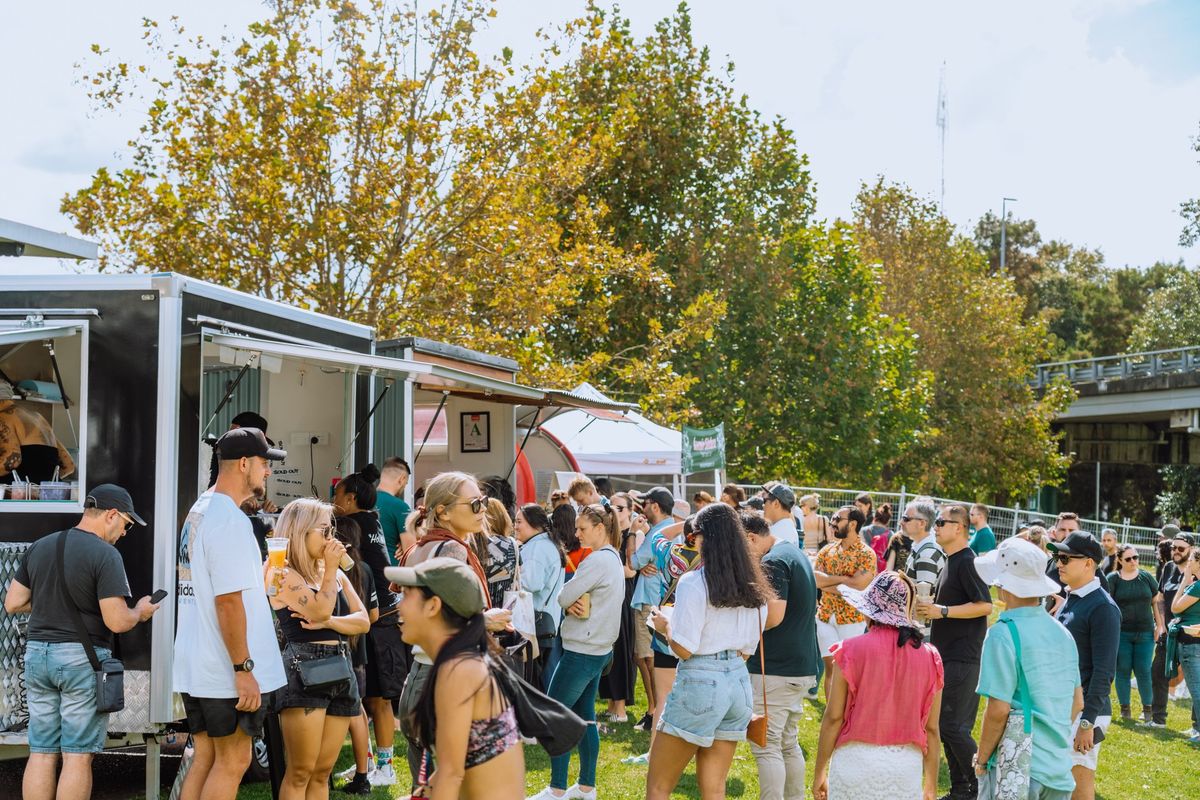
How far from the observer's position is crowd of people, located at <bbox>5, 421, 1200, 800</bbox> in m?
4.37

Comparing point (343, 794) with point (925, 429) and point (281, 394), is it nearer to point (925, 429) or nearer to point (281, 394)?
point (281, 394)

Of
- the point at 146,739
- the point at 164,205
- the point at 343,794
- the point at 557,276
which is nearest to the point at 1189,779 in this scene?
the point at 343,794

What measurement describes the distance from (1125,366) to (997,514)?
1051 inches

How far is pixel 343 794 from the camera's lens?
713 centimetres

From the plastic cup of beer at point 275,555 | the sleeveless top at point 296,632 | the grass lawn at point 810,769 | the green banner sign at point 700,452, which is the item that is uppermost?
the green banner sign at point 700,452

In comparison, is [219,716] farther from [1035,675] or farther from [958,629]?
[958,629]

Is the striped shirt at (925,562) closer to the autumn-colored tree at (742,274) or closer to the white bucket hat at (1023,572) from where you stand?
the white bucket hat at (1023,572)

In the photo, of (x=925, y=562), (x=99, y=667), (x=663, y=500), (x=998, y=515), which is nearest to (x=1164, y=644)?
(x=925, y=562)

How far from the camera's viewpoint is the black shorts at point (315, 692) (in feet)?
18.2

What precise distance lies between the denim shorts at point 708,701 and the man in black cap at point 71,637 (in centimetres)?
265

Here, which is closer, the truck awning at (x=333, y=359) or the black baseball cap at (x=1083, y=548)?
the black baseball cap at (x=1083, y=548)

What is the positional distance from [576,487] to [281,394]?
244cm

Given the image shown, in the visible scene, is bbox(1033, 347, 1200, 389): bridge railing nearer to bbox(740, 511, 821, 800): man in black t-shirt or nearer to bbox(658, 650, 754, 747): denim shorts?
bbox(740, 511, 821, 800): man in black t-shirt

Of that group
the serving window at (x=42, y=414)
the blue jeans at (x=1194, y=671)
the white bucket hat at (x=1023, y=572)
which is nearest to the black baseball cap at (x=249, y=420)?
the serving window at (x=42, y=414)
